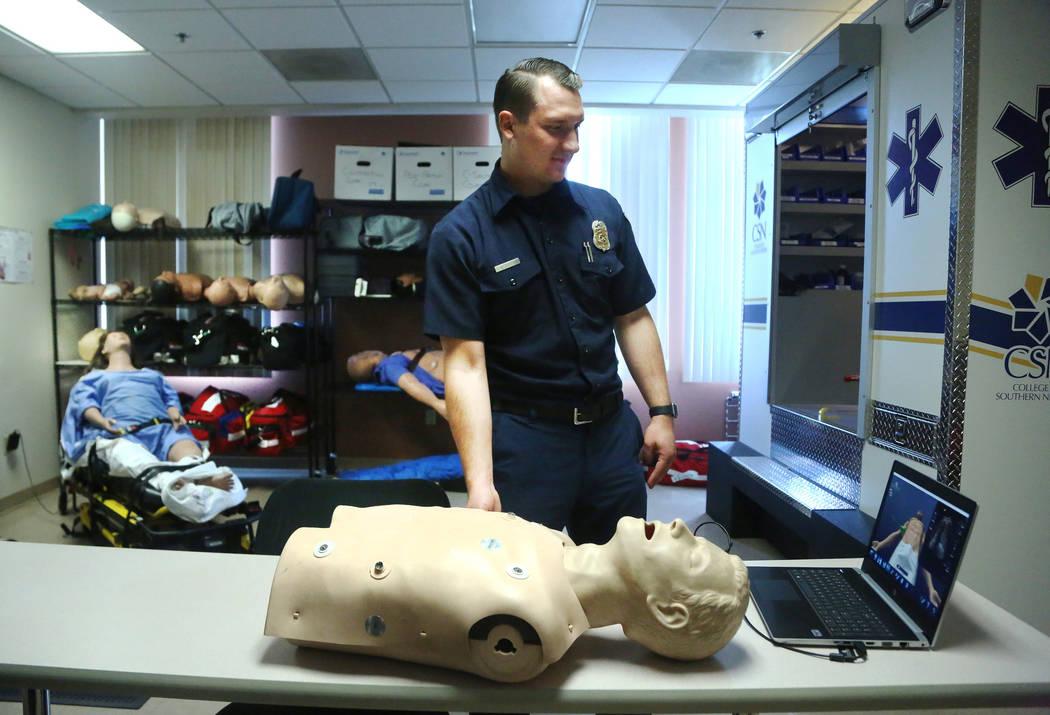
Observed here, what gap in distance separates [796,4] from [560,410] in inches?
124

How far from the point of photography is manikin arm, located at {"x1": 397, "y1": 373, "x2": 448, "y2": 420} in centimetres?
439

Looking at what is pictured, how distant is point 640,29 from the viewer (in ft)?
12.3

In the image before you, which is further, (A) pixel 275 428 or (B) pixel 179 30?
(A) pixel 275 428

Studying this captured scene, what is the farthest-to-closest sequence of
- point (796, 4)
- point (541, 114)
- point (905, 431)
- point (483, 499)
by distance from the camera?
point (796, 4)
point (905, 431)
point (541, 114)
point (483, 499)

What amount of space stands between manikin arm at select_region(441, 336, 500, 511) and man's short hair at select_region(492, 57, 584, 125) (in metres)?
0.53

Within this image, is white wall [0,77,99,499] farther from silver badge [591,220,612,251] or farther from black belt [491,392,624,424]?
silver badge [591,220,612,251]

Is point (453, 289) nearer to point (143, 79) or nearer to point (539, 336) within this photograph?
point (539, 336)

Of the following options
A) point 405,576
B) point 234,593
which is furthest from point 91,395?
point 405,576

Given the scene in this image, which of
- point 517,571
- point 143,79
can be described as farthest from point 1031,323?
point 143,79

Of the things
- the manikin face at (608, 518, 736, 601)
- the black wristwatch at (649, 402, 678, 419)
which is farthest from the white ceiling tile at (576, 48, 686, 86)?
the manikin face at (608, 518, 736, 601)

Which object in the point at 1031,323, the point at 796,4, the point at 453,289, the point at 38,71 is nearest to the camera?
the point at 453,289

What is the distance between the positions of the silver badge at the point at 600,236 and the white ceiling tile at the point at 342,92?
11.8ft

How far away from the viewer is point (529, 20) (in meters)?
3.65

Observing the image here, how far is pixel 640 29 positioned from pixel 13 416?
472 centimetres
